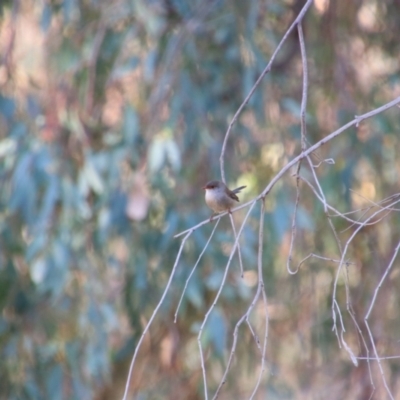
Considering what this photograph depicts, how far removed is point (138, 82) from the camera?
13.7ft

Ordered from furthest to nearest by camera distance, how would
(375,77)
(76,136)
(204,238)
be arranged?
(375,77)
(76,136)
(204,238)

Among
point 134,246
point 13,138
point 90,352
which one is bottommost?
point 90,352

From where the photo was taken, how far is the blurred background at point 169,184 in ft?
12.4

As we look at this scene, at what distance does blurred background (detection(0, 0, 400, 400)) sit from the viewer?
377 centimetres

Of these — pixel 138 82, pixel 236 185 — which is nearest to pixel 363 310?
pixel 236 185

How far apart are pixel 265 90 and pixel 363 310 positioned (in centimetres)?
125

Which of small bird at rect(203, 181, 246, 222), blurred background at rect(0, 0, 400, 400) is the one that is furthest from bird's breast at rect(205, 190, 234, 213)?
blurred background at rect(0, 0, 400, 400)

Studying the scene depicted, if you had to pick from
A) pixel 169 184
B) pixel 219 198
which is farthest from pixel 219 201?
pixel 169 184

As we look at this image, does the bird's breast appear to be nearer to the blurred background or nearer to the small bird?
the small bird

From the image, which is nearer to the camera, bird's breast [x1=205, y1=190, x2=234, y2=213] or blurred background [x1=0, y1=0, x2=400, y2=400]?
bird's breast [x1=205, y1=190, x2=234, y2=213]

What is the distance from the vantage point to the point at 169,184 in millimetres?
3861

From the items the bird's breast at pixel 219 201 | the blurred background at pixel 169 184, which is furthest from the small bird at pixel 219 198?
the blurred background at pixel 169 184

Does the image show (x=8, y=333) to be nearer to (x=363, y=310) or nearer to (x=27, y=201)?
(x=27, y=201)

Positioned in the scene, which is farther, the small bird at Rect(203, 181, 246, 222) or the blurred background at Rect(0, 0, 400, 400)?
the blurred background at Rect(0, 0, 400, 400)
